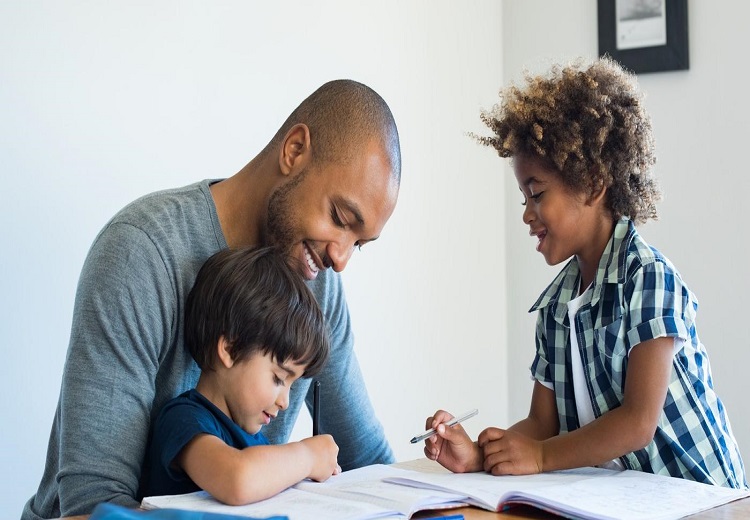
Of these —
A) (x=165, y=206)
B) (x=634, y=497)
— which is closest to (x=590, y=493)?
(x=634, y=497)


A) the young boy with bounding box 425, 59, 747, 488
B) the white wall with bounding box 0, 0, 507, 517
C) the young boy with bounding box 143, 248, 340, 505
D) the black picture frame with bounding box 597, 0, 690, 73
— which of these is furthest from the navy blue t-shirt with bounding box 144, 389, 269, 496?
the black picture frame with bounding box 597, 0, 690, 73

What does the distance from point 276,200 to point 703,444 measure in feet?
2.53

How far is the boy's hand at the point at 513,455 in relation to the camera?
4.57 feet

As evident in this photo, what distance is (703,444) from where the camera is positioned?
4.89 feet

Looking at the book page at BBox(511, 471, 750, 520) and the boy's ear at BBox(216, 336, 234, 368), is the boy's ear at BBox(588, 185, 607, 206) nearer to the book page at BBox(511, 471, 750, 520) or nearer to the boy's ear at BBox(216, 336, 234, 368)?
the book page at BBox(511, 471, 750, 520)

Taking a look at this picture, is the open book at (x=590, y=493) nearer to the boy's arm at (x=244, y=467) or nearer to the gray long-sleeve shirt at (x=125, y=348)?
the boy's arm at (x=244, y=467)

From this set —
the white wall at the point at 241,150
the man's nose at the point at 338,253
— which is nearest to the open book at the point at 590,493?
the man's nose at the point at 338,253

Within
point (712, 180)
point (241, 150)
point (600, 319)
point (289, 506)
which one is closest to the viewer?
point (289, 506)

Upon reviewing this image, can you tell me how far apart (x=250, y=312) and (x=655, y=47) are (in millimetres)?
1835

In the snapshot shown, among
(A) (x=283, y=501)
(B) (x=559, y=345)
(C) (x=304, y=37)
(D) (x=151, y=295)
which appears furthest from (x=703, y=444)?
(C) (x=304, y=37)

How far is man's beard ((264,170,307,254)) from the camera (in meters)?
1.50

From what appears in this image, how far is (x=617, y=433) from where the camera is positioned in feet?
4.55

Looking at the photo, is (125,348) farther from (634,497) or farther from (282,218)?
(634,497)

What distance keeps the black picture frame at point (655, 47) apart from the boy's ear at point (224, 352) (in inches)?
72.7
